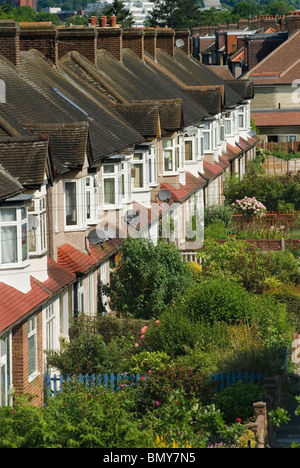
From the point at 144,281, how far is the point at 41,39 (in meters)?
10.1

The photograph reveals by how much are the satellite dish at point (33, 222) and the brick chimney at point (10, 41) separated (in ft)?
27.4

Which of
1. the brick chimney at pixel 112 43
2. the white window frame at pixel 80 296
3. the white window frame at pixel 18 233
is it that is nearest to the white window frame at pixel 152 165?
the brick chimney at pixel 112 43

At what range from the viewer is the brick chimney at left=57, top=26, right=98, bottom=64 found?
37.9 m

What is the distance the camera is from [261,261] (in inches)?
1314

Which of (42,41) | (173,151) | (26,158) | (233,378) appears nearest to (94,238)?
(26,158)

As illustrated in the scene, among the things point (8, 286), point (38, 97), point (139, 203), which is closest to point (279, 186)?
point (139, 203)

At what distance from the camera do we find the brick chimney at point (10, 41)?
100ft

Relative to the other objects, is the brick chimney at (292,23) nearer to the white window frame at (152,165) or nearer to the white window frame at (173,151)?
the white window frame at (173,151)

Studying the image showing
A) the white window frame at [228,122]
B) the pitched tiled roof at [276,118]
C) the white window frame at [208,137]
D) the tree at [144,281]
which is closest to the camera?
the tree at [144,281]

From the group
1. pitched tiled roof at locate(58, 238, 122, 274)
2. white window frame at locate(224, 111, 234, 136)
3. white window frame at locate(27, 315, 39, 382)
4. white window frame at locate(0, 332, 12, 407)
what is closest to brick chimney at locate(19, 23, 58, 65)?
pitched tiled roof at locate(58, 238, 122, 274)

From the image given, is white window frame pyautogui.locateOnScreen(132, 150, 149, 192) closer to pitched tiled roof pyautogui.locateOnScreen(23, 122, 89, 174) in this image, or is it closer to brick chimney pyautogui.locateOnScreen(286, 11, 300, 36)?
pitched tiled roof pyautogui.locateOnScreen(23, 122, 89, 174)

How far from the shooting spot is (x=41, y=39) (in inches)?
1362

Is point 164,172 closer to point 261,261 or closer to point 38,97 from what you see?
point 261,261

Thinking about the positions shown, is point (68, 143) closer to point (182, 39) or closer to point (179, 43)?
point (179, 43)
